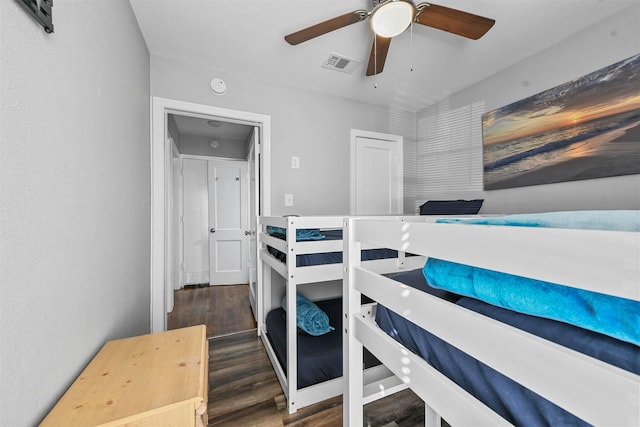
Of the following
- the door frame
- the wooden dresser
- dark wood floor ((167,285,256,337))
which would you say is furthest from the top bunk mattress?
dark wood floor ((167,285,256,337))

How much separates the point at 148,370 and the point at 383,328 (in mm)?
770

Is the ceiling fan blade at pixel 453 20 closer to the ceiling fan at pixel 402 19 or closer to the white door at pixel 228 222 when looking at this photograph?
the ceiling fan at pixel 402 19

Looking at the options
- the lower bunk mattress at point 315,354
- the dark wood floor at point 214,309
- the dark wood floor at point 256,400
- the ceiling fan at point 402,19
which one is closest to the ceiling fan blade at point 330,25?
the ceiling fan at point 402,19

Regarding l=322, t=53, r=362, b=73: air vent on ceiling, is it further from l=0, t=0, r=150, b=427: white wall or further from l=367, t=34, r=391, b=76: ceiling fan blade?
l=0, t=0, r=150, b=427: white wall

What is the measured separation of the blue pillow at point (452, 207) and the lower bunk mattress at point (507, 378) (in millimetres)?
1802

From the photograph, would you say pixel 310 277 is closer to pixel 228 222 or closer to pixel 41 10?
pixel 41 10

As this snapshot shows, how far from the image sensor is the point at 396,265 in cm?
135

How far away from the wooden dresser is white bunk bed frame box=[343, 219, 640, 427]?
56 centimetres

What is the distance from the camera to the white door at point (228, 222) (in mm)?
3773

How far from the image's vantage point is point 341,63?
2.01 metres

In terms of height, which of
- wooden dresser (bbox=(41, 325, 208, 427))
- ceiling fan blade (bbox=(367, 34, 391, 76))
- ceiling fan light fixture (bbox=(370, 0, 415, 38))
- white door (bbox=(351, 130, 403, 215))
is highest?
ceiling fan blade (bbox=(367, 34, 391, 76))

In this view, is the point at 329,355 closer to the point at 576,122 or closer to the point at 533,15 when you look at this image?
the point at 576,122

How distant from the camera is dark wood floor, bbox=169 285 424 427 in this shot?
1.33 meters

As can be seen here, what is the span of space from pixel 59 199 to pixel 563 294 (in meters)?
1.23
